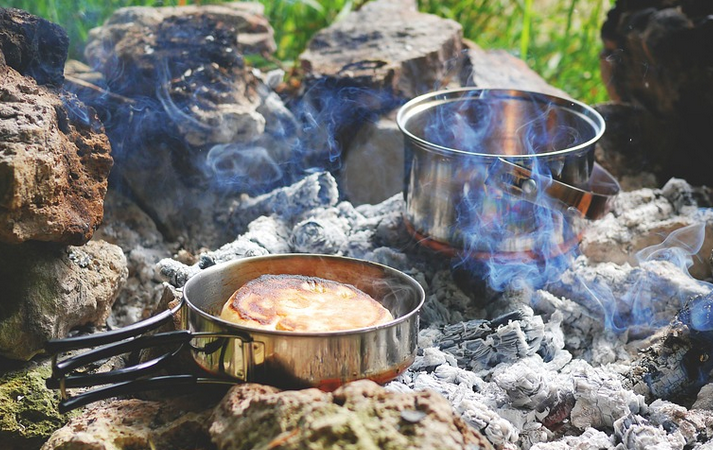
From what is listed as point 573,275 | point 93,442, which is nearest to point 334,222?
point 573,275

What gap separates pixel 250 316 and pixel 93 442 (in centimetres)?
49

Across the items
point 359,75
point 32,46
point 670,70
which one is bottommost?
point 359,75

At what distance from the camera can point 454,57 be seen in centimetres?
425

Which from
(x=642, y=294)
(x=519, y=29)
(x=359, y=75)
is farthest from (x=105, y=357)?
(x=519, y=29)

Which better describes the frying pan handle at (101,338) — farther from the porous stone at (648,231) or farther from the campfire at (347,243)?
the porous stone at (648,231)

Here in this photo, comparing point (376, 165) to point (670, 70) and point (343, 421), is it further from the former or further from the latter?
point (343, 421)

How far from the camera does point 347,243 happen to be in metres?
3.00

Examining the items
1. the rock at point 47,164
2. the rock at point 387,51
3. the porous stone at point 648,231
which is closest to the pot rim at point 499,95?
the porous stone at point 648,231

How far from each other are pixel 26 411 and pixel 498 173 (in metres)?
1.68

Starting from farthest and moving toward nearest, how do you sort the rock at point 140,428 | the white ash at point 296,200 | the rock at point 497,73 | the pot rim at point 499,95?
the rock at point 497,73
the white ash at point 296,200
the pot rim at point 499,95
the rock at point 140,428

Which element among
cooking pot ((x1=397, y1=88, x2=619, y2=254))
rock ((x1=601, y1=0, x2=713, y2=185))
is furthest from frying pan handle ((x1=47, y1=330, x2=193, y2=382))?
rock ((x1=601, y1=0, x2=713, y2=185))

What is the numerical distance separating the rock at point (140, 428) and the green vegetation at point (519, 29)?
11.5 ft

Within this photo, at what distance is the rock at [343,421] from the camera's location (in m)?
1.55

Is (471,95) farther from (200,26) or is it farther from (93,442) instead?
(93,442)
